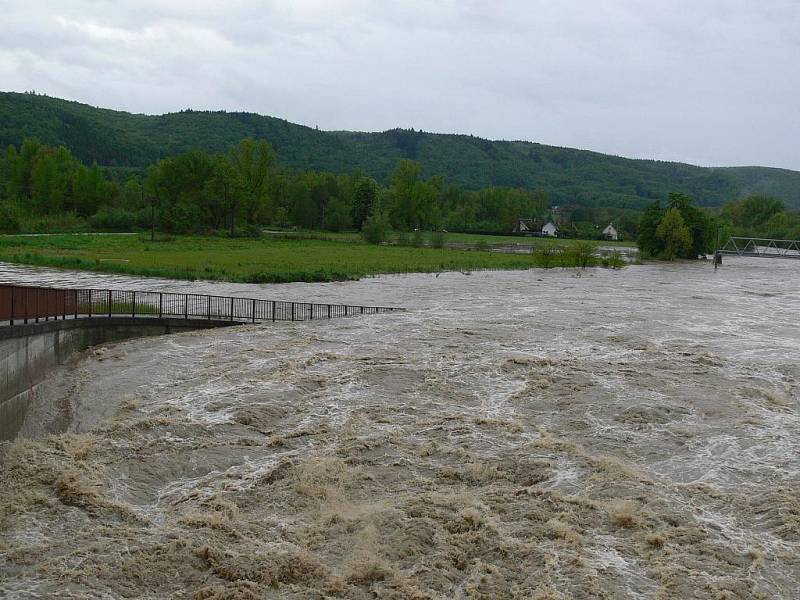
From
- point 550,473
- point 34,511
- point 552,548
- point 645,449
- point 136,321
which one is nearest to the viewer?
point 552,548

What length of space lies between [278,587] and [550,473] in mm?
7492

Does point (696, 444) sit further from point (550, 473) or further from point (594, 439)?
point (550, 473)

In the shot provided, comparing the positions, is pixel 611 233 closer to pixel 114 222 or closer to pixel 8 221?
pixel 114 222

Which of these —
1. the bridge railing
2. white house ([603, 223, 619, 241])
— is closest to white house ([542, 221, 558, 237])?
white house ([603, 223, 619, 241])

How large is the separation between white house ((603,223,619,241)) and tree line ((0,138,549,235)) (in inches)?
1793

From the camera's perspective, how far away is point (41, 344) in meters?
24.5

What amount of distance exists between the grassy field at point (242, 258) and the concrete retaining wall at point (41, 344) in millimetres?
27217

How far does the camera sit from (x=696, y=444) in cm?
1955

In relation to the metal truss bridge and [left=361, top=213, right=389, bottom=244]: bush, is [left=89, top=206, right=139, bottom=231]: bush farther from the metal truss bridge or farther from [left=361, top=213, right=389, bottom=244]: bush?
the metal truss bridge

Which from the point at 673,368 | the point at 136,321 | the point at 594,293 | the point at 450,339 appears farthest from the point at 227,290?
the point at 673,368

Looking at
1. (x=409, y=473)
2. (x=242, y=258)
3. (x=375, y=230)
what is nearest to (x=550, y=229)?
(x=375, y=230)

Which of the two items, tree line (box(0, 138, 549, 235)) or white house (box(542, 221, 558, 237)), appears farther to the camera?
white house (box(542, 221, 558, 237))

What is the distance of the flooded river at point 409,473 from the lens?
41.9 ft

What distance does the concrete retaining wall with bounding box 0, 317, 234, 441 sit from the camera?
20703mm
